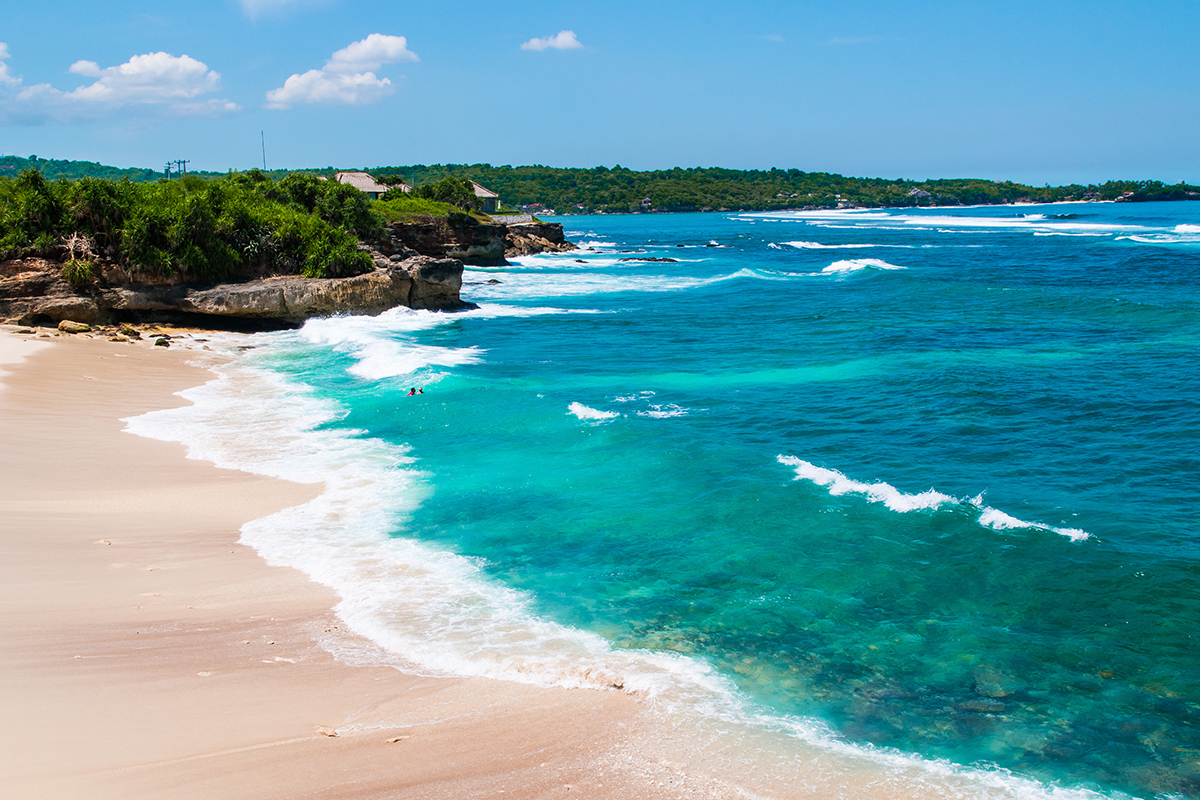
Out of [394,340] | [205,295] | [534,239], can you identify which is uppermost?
[534,239]

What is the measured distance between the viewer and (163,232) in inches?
1147

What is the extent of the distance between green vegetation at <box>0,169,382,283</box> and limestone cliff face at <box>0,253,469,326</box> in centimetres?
62

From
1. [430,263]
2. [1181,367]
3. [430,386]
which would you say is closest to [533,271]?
[430,263]

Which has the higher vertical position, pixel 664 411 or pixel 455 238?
pixel 455 238

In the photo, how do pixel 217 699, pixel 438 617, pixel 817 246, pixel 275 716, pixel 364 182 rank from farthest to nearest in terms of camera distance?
1. pixel 817 246
2. pixel 364 182
3. pixel 438 617
4. pixel 217 699
5. pixel 275 716

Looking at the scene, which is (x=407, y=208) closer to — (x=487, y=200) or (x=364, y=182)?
(x=364, y=182)

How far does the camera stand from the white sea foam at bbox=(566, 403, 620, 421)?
1792 cm

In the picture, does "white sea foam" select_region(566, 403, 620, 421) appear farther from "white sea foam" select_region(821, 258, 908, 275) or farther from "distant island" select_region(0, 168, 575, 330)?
"white sea foam" select_region(821, 258, 908, 275)

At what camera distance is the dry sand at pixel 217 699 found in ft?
20.0

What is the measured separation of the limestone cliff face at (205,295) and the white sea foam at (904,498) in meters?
22.7

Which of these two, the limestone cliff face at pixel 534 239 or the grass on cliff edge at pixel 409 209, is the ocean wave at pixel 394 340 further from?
the limestone cliff face at pixel 534 239

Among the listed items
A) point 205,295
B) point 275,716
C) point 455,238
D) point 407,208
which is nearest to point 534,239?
point 455,238

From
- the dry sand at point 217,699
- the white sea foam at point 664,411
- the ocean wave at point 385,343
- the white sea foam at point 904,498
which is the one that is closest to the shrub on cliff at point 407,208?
the ocean wave at point 385,343

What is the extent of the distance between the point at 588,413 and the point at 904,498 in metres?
7.71
